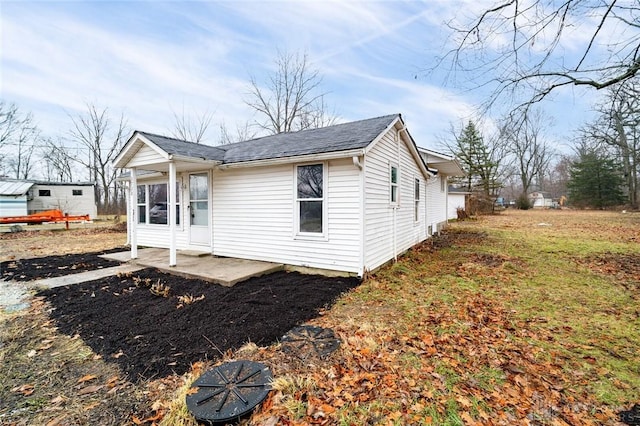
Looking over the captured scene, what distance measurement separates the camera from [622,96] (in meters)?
6.99

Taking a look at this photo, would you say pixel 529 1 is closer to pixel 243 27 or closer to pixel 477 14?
pixel 477 14

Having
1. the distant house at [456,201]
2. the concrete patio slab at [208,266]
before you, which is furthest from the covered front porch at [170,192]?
the distant house at [456,201]

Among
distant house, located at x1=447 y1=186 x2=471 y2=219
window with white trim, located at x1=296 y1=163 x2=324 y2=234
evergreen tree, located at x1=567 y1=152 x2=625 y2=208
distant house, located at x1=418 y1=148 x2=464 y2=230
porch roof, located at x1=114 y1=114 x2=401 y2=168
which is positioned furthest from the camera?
evergreen tree, located at x1=567 y1=152 x2=625 y2=208

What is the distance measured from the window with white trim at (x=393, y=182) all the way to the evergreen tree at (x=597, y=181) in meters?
34.3

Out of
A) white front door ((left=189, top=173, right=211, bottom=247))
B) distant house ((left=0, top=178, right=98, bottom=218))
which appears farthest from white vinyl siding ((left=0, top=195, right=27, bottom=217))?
white front door ((left=189, top=173, right=211, bottom=247))

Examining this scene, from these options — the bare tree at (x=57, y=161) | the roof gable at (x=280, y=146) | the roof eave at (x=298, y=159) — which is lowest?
the roof eave at (x=298, y=159)

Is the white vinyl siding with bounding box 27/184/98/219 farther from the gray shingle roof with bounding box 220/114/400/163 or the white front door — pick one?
the gray shingle roof with bounding box 220/114/400/163

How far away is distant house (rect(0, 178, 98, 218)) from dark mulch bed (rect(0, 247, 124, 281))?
52.4 ft

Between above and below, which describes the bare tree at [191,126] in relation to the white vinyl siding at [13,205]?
above

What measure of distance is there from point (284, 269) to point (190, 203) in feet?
12.7

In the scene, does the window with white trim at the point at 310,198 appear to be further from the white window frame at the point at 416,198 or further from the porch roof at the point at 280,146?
the white window frame at the point at 416,198

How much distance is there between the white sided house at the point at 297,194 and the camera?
6070 mm

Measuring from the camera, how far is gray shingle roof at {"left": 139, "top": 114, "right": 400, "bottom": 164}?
6.13m

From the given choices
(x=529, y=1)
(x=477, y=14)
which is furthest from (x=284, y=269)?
(x=529, y=1)
